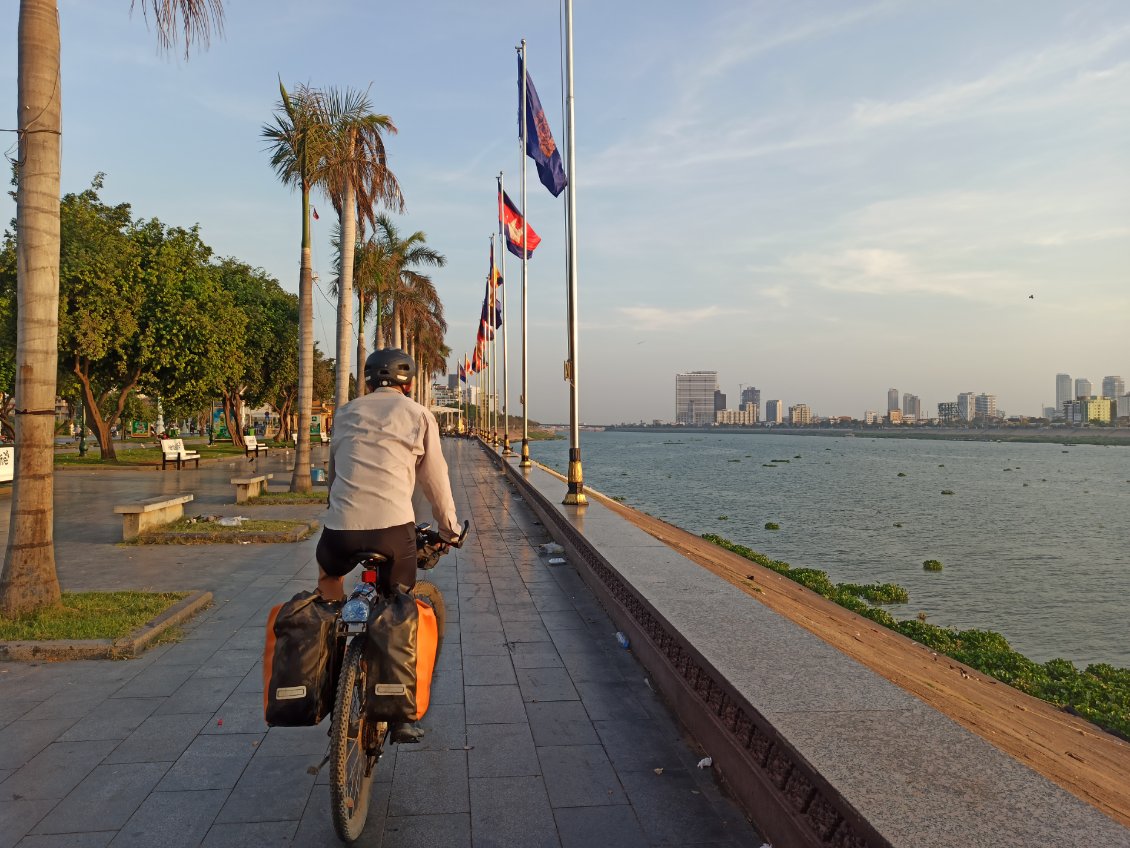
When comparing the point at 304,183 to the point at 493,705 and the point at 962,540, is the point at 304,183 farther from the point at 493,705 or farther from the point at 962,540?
the point at 962,540

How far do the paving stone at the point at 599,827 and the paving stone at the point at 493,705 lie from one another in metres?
1.15

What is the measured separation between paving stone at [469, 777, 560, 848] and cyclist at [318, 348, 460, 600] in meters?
1.00

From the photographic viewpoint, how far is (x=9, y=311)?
24391 mm

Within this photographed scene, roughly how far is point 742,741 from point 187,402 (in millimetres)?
31643

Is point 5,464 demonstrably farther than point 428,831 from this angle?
Yes

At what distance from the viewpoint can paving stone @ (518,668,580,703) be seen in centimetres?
496

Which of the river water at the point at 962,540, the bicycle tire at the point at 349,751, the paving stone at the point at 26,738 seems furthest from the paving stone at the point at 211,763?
the river water at the point at 962,540

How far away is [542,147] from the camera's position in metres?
14.9

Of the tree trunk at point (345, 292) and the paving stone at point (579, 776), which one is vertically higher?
the tree trunk at point (345, 292)

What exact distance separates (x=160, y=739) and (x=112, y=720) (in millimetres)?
468

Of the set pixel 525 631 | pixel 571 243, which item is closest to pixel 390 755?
pixel 525 631

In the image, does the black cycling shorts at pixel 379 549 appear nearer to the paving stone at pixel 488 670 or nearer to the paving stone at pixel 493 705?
the paving stone at pixel 493 705

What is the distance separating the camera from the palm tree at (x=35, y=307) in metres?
6.16

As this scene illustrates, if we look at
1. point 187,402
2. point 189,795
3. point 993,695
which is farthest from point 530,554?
point 187,402
